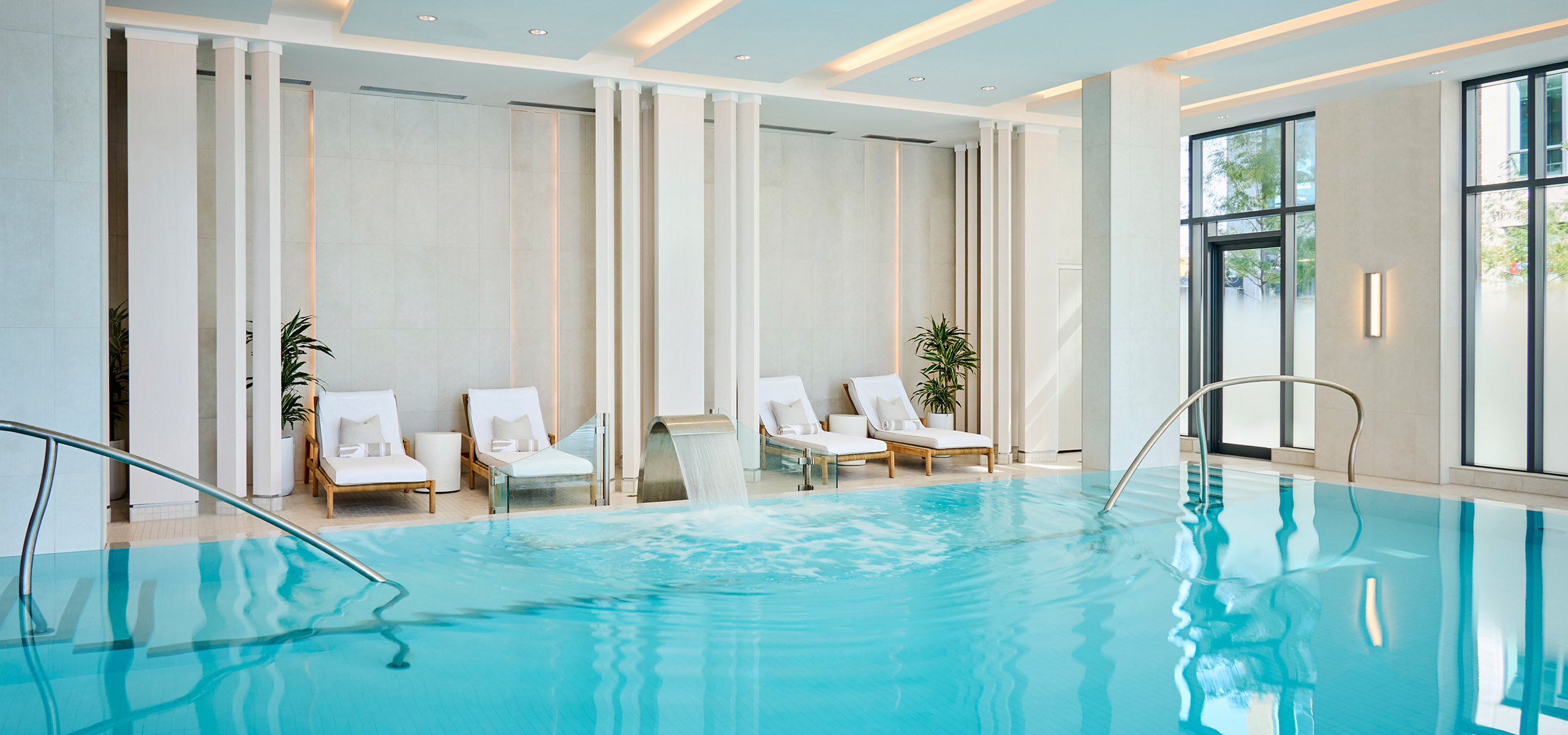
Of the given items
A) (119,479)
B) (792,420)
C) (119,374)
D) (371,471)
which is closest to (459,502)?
(371,471)

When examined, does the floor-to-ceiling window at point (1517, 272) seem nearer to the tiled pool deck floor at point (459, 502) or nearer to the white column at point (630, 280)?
the tiled pool deck floor at point (459, 502)

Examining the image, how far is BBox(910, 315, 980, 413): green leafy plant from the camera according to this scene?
10898 mm

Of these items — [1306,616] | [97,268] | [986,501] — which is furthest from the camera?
[986,501]

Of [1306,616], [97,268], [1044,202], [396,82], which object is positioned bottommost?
[1306,616]

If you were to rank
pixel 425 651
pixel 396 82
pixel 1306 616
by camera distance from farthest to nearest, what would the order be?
pixel 396 82 → pixel 1306 616 → pixel 425 651

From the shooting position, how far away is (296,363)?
8.21 m

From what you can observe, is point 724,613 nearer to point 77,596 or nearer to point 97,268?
point 77,596

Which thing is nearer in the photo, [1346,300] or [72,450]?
[72,450]

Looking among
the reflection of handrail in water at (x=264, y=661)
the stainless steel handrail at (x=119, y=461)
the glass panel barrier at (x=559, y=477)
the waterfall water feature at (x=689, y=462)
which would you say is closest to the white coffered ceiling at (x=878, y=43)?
the waterfall water feature at (x=689, y=462)

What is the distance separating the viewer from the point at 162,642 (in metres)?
3.70

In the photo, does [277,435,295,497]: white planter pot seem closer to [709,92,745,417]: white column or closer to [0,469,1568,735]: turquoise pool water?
[0,469,1568,735]: turquoise pool water

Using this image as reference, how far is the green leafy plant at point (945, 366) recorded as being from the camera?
35.8 ft

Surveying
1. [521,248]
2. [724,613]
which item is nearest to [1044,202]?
[521,248]

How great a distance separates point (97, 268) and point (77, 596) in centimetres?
175
